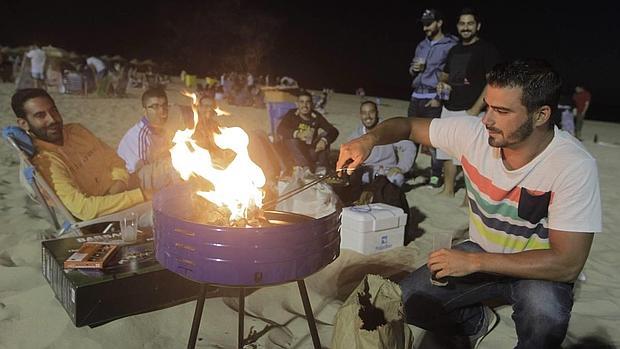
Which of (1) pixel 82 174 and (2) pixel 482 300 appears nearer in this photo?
(2) pixel 482 300

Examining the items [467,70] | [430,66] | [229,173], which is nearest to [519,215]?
[229,173]

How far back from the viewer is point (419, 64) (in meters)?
6.40

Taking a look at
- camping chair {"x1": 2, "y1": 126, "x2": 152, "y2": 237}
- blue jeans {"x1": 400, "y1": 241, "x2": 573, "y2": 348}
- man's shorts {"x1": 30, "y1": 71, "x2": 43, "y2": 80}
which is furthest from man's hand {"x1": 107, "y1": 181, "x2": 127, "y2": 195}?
man's shorts {"x1": 30, "y1": 71, "x2": 43, "y2": 80}

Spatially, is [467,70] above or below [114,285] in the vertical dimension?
above

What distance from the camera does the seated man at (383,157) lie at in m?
5.84

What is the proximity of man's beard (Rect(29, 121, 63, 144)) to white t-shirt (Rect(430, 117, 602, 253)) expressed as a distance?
8.95 ft

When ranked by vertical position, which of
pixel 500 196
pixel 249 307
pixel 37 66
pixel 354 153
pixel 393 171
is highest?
pixel 37 66

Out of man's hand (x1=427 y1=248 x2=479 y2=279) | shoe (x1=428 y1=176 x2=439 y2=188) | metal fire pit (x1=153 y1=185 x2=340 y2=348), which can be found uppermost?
metal fire pit (x1=153 y1=185 x2=340 y2=348)

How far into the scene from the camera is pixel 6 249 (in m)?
3.65

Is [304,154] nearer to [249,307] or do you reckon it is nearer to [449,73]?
[449,73]

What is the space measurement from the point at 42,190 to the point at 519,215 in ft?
10.4

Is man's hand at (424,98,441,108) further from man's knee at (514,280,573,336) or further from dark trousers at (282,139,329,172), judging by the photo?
man's knee at (514,280,573,336)

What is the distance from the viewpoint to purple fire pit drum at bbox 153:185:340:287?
185cm

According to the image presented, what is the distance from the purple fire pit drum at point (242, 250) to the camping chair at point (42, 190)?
5.97 ft
